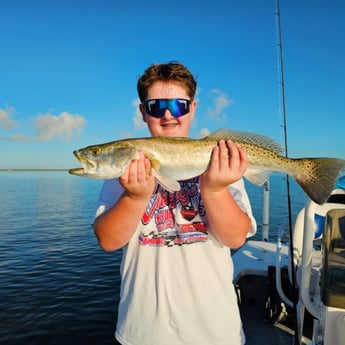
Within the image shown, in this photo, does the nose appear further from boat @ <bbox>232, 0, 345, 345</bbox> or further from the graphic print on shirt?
boat @ <bbox>232, 0, 345, 345</bbox>

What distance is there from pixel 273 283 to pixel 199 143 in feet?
15.3

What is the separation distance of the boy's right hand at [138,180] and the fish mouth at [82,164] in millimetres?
537

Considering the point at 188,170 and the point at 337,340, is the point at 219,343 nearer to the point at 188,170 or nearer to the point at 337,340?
the point at 337,340

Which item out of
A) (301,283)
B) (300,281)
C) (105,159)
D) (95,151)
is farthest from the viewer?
(300,281)

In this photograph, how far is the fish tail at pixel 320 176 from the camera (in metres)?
3.34

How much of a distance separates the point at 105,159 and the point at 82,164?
266mm

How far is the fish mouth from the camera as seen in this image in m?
3.32

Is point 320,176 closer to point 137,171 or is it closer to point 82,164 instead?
point 137,171

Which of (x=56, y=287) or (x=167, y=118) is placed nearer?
(x=167, y=118)

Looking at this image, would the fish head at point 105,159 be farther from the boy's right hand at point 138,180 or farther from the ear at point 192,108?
the ear at point 192,108

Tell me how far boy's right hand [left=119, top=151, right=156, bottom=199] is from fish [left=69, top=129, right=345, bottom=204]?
0.39 feet

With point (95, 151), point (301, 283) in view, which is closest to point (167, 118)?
point (95, 151)

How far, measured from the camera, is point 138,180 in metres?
2.91

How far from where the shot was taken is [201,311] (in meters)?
2.82
